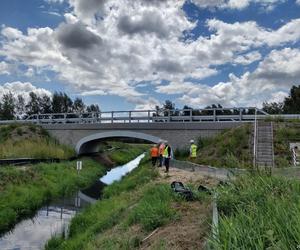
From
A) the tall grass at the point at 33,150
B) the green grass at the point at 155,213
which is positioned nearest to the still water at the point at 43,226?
the green grass at the point at 155,213

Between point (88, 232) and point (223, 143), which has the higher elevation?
point (223, 143)

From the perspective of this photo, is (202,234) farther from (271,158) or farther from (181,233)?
(271,158)

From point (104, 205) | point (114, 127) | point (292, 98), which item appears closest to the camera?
point (104, 205)

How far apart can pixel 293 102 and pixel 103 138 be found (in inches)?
1184

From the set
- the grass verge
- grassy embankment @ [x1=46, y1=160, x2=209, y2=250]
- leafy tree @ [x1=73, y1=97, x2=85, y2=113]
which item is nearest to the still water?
the grass verge

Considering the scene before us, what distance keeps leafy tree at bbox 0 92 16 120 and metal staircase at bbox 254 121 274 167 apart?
68605mm

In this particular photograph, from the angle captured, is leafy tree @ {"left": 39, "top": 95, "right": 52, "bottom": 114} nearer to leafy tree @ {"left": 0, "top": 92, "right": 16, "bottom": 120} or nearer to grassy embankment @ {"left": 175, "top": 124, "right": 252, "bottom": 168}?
leafy tree @ {"left": 0, "top": 92, "right": 16, "bottom": 120}

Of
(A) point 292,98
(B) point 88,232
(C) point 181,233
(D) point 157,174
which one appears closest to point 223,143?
(D) point 157,174

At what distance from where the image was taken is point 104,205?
56.4 ft

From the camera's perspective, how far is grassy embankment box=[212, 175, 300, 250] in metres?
4.45

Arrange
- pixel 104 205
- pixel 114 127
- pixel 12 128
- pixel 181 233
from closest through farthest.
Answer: pixel 181 233, pixel 104 205, pixel 114 127, pixel 12 128

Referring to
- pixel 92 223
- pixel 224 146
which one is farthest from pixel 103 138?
pixel 92 223

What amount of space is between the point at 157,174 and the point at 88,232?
26.0ft

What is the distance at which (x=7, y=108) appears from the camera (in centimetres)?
8806
